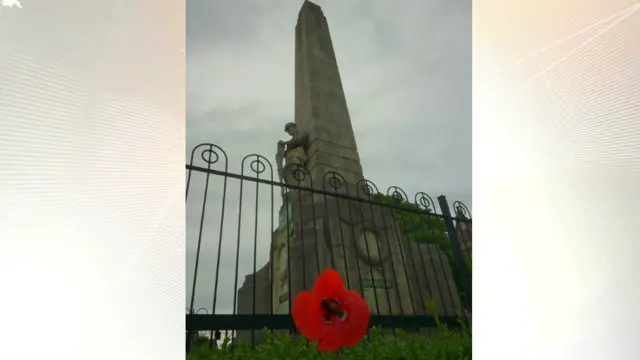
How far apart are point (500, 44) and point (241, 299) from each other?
580 millimetres

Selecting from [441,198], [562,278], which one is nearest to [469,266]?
[441,198]

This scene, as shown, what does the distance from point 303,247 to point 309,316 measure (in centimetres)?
32

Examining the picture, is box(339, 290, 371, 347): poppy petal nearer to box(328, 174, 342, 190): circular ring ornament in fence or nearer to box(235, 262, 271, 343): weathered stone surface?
box(235, 262, 271, 343): weathered stone surface

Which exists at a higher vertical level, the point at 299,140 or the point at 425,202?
the point at 299,140

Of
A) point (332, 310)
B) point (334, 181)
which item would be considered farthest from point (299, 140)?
point (332, 310)

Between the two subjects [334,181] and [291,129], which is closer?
[291,129]

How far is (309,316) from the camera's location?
0.69m

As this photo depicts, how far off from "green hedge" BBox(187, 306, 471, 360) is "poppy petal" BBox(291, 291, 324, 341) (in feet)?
0.06

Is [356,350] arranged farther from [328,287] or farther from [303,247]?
[303,247]

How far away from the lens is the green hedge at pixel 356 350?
1.96 ft

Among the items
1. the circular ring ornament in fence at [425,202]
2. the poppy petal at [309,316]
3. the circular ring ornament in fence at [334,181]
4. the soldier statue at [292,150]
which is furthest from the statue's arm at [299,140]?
the poppy petal at [309,316]

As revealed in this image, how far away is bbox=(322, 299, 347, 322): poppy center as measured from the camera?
693 millimetres

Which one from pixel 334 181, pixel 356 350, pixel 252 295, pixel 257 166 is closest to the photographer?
pixel 356 350

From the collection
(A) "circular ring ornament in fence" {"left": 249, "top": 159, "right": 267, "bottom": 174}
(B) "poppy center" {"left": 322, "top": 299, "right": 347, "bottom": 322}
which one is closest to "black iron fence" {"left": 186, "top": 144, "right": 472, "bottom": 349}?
(A) "circular ring ornament in fence" {"left": 249, "top": 159, "right": 267, "bottom": 174}
